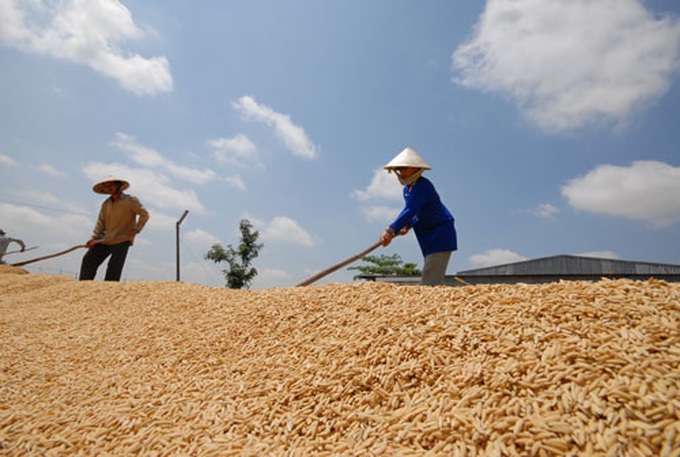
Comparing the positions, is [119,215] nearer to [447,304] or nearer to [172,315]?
[172,315]

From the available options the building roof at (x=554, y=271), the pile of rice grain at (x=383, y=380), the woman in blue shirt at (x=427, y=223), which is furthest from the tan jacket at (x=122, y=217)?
the building roof at (x=554, y=271)

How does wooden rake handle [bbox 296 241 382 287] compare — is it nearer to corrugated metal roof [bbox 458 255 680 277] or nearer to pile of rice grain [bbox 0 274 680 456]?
pile of rice grain [bbox 0 274 680 456]

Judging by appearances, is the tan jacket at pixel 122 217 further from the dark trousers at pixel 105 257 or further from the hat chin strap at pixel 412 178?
the hat chin strap at pixel 412 178

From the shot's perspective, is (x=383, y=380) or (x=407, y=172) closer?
(x=383, y=380)

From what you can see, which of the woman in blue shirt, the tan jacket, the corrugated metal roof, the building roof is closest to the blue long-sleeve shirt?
the woman in blue shirt

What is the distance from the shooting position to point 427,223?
4.26 m

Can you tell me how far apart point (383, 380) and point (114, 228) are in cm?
658

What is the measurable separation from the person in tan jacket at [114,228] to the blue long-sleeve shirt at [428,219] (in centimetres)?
505

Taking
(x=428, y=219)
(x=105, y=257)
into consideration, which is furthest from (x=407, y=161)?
(x=105, y=257)

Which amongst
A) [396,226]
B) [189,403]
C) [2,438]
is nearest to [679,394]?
[189,403]

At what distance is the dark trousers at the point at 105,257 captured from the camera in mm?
7152

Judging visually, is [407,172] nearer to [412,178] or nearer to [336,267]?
[412,178]

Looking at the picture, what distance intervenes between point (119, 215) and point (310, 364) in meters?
6.01

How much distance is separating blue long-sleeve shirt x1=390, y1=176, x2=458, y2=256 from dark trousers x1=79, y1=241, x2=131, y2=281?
524 centimetres
